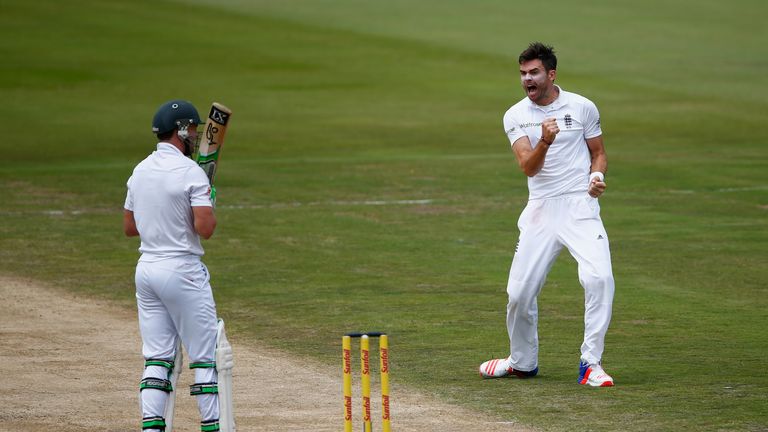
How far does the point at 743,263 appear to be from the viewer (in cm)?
1630

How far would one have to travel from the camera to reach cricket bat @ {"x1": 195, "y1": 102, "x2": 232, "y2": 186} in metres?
8.97

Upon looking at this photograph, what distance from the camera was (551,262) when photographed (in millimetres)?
10750

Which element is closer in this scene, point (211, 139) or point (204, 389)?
point (204, 389)

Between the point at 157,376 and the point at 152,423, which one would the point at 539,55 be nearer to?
the point at 157,376

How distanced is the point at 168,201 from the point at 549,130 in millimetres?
3092

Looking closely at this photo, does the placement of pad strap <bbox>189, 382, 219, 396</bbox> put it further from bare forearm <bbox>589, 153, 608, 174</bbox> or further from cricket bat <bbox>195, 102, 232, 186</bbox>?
bare forearm <bbox>589, 153, 608, 174</bbox>

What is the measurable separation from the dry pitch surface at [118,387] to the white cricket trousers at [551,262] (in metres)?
1.04

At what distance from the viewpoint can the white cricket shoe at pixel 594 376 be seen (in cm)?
1039

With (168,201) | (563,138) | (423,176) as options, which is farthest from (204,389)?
(423,176)

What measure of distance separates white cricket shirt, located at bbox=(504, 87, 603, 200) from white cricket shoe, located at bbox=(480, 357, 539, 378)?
4.15 feet

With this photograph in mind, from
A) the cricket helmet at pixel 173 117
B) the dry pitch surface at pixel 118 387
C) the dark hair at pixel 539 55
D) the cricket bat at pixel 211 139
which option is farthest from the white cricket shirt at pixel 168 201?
the dark hair at pixel 539 55

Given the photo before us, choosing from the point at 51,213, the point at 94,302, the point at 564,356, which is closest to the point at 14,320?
the point at 94,302

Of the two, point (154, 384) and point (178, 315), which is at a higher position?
point (178, 315)

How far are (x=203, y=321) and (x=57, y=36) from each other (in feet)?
131
